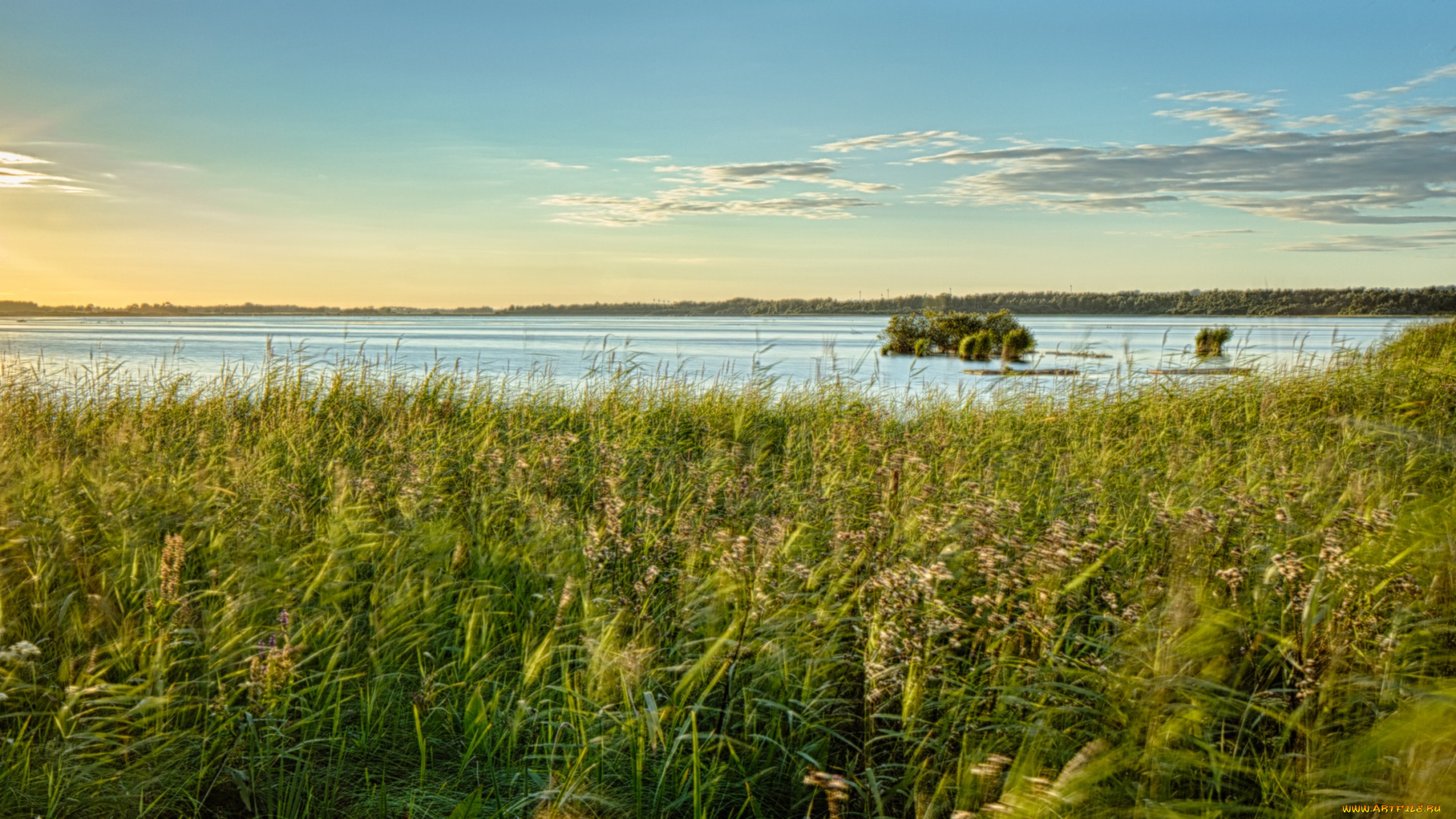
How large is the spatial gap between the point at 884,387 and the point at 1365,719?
9.95 metres

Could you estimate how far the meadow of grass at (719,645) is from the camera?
2877 mm

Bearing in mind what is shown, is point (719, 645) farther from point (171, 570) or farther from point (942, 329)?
point (942, 329)

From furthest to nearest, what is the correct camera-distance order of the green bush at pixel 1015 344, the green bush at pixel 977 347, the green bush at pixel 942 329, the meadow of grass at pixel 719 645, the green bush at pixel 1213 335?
the green bush at pixel 942 329, the green bush at pixel 977 347, the green bush at pixel 1015 344, the green bush at pixel 1213 335, the meadow of grass at pixel 719 645

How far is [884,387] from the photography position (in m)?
13.0

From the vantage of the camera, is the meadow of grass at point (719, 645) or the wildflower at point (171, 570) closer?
the meadow of grass at point (719, 645)

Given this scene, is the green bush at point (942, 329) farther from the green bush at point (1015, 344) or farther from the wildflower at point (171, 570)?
the wildflower at point (171, 570)

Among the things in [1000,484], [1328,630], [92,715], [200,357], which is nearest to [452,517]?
[92,715]

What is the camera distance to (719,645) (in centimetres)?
323

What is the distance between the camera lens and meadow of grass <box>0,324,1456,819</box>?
9.44ft

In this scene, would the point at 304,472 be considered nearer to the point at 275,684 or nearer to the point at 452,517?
the point at 452,517

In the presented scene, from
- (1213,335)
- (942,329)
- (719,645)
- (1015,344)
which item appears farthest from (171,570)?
(942,329)

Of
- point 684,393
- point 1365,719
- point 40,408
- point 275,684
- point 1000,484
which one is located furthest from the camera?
point 684,393

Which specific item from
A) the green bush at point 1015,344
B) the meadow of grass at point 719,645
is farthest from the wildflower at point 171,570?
the green bush at point 1015,344

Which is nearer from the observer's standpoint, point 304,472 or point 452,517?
point 452,517
